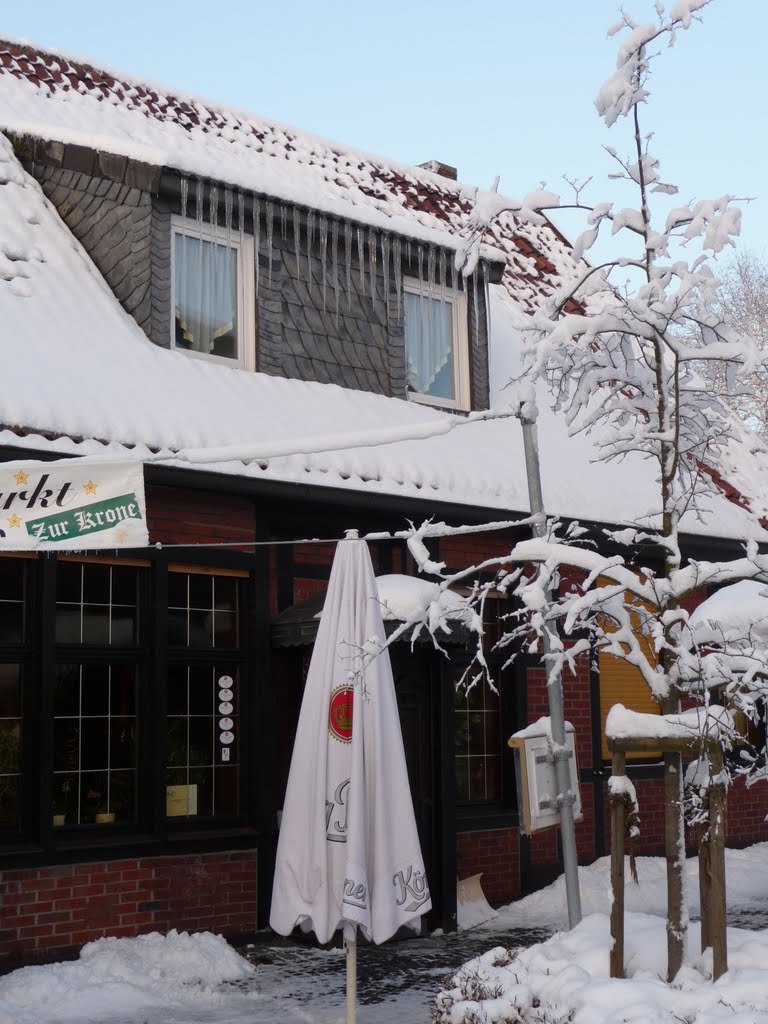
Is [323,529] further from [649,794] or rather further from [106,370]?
[649,794]

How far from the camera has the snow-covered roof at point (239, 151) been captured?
418 inches

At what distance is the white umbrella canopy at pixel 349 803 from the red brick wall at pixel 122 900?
1.80m

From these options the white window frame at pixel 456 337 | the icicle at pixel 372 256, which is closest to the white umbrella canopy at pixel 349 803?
the icicle at pixel 372 256

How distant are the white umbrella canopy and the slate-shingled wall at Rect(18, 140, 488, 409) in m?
3.81

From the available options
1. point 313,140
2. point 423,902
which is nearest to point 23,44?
point 313,140

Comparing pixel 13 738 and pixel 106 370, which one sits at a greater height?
pixel 106 370

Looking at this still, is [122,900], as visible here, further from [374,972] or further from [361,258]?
[361,258]

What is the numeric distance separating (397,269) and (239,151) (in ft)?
8.96

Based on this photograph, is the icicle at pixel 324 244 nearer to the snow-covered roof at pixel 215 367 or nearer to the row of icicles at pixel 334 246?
the row of icicles at pixel 334 246

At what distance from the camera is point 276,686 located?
9.75 m

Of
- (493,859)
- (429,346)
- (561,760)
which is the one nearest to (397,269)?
(429,346)

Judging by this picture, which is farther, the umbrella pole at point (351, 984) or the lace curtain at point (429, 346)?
the lace curtain at point (429, 346)

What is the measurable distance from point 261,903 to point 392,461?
3535 mm

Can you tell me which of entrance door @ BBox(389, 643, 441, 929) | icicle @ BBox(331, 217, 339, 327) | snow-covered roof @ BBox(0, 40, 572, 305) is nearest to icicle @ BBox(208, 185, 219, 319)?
snow-covered roof @ BBox(0, 40, 572, 305)
